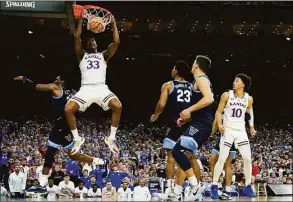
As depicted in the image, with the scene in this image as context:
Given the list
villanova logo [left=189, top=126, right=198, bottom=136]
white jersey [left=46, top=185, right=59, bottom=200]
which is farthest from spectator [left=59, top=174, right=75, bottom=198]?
villanova logo [left=189, top=126, right=198, bottom=136]

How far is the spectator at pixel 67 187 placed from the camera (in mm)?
12416

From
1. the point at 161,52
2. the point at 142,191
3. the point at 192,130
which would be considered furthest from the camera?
the point at 161,52

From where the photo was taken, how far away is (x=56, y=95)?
11.0 metres

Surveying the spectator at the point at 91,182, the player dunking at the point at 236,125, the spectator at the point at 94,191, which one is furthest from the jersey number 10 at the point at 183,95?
the spectator at the point at 91,182

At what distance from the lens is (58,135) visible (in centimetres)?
1059

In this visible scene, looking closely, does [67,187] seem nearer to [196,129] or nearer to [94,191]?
[94,191]

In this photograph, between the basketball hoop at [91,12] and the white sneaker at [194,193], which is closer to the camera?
the white sneaker at [194,193]

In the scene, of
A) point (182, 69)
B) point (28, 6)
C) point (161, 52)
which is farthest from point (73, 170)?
point (161, 52)

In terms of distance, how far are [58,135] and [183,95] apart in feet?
8.14

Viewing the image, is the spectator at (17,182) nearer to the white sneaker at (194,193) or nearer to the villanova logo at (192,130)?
the white sneaker at (194,193)

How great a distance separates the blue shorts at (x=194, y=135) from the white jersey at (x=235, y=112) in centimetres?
109

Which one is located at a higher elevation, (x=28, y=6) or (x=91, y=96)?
(x=28, y=6)

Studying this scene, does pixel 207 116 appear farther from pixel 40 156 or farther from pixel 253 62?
pixel 253 62

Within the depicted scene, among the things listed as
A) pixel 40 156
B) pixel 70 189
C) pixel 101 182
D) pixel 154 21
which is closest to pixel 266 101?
pixel 154 21
